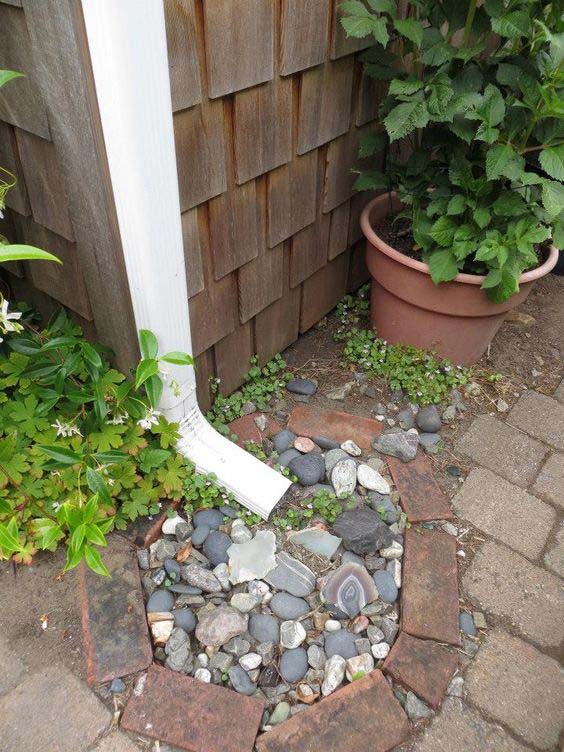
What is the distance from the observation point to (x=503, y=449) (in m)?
1.84

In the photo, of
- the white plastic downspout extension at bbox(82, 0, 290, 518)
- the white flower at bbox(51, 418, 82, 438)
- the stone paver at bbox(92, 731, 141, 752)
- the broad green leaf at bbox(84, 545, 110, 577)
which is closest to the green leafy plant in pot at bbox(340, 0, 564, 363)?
the white plastic downspout extension at bbox(82, 0, 290, 518)

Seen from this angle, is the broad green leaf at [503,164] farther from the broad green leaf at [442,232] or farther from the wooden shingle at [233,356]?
the wooden shingle at [233,356]

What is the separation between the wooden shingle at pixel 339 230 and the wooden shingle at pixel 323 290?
0.16 feet

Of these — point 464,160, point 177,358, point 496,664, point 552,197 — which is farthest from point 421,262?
point 496,664

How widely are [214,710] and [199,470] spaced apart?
0.59 meters

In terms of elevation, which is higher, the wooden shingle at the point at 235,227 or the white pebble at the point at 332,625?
the wooden shingle at the point at 235,227

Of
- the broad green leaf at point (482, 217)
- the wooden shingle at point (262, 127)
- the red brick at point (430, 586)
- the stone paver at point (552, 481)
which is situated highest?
the wooden shingle at point (262, 127)

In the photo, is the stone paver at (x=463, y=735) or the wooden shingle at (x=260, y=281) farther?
the wooden shingle at (x=260, y=281)

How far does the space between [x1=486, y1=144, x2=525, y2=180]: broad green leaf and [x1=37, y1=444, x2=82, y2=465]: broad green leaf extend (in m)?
1.24

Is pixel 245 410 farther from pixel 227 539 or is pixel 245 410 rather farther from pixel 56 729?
pixel 56 729

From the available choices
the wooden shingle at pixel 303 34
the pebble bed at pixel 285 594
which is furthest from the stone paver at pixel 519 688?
the wooden shingle at pixel 303 34

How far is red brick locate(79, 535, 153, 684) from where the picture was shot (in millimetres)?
1250

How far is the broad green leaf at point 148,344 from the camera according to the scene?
137cm

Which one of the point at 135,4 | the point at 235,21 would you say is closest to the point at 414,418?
the point at 235,21
